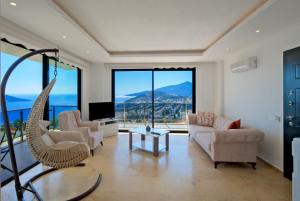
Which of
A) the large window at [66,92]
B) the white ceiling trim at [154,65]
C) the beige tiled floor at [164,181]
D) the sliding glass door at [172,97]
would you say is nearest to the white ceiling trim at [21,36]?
the large window at [66,92]

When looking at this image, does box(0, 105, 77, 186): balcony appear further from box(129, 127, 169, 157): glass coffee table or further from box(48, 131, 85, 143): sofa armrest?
box(129, 127, 169, 157): glass coffee table

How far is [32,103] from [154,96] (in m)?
3.84

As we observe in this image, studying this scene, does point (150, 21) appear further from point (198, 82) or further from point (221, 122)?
point (198, 82)

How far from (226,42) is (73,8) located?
3.06m

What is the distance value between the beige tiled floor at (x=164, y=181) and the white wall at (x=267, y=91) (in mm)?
484

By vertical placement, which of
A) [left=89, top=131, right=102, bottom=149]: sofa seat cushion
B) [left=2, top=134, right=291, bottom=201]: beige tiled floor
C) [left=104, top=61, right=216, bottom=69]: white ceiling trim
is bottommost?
[left=2, top=134, right=291, bottom=201]: beige tiled floor

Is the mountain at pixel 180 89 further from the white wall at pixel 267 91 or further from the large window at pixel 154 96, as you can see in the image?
the white wall at pixel 267 91

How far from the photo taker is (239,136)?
10.7ft

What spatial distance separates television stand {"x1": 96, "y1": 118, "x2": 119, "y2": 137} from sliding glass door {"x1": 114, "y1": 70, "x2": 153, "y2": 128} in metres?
1.11

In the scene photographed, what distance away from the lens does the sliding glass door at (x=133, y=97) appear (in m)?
6.80

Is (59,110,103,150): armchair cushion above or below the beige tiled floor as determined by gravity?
above

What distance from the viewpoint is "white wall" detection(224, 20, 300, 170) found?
3.25 meters

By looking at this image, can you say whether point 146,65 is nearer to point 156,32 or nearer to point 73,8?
point 156,32

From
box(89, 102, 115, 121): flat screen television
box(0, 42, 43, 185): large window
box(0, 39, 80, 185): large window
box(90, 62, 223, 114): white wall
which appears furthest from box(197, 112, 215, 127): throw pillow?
box(0, 42, 43, 185): large window
